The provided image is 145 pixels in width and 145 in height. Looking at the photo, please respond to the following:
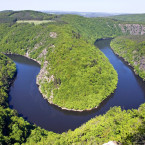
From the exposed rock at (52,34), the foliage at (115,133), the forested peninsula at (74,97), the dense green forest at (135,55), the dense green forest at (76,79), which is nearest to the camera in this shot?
the foliage at (115,133)

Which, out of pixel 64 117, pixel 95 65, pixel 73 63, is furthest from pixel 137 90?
pixel 64 117

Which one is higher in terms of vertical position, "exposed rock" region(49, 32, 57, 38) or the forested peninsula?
"exposed rock" region(49, 32, 57, 38)

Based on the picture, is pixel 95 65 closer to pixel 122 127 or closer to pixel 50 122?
pixel 50 122

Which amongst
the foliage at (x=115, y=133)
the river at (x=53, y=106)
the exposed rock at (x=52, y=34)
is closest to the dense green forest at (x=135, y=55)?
the river at (x=53, y=106)

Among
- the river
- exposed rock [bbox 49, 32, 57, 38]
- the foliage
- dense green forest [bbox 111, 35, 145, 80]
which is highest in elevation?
exposed rock [bbox 49, 32, 57, 38]

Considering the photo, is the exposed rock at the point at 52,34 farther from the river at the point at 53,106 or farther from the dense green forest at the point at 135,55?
the dense green forest at the point at 135,55

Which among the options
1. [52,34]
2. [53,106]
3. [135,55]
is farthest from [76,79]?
[52,34]

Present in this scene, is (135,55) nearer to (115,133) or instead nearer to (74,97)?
(74,97)

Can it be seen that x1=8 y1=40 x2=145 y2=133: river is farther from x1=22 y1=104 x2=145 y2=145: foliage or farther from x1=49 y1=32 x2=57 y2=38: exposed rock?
x1=49 y1=32 x2=57 y2=38: exposed rock

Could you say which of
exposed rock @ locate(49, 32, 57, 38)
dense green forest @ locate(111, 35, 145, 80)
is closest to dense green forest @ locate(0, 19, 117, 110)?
dense green forest @ locate(111, 35, 145, 80)
